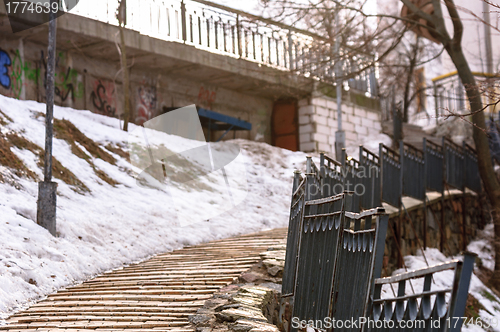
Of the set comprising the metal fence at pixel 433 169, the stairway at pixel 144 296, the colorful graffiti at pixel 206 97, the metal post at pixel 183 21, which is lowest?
the stairway at pixel 144 296

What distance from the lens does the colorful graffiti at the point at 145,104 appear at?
16031mm

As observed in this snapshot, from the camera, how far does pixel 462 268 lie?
7.29 ft

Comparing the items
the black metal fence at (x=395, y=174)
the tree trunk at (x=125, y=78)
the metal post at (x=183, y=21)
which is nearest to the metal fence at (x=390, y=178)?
the black metal fence at (x=395, y=174)

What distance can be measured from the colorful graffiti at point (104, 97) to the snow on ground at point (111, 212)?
2.23 ft

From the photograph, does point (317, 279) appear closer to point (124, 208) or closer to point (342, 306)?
point (342, 306)

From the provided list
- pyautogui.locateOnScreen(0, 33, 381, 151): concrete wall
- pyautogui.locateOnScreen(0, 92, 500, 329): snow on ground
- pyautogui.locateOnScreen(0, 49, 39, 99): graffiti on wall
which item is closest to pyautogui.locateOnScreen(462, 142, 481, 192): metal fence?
pyautogui.locateOnScreen(0, 92, 500, 329): snow on ground

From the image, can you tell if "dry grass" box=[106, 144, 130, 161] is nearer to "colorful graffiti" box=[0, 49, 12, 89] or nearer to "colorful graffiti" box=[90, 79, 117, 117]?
"colorful graffiti" box=[90, 79, 117, 117]

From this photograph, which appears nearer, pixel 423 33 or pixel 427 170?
pixel 427 170

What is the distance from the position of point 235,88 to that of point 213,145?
241 cm

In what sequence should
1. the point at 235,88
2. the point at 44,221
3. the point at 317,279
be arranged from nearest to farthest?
1. the point at 317,279
2. the point at 44,221
3. the point at 235,88

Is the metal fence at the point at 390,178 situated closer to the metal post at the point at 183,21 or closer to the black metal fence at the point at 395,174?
the black metal fence at the point at 395,174

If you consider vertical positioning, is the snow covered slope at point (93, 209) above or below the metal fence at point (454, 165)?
below

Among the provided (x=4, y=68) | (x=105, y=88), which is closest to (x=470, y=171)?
(x=105, y=88)

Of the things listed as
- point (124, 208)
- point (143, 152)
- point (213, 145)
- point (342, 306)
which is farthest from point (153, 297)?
point (213, 145)
